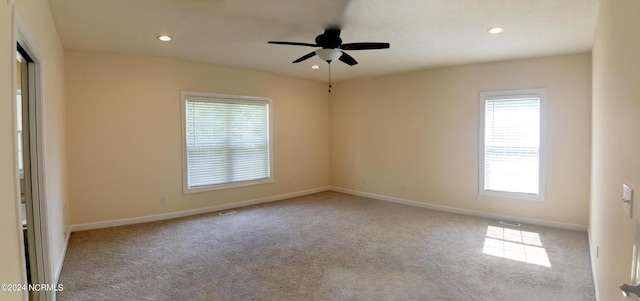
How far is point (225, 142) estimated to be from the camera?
18.5 feet

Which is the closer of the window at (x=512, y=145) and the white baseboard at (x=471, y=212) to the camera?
the white baseboard at (x=471, y=212)

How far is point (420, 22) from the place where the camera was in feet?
10.6

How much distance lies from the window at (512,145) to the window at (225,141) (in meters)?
3.89

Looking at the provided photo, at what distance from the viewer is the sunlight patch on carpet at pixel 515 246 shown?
3356 mm

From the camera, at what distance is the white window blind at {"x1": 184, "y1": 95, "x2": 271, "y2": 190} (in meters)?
5.24

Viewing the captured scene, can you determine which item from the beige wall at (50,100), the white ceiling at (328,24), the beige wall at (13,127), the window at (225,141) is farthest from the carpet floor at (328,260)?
the white ceiling at (328,24)

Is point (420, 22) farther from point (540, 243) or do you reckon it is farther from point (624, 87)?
point (540, 243)

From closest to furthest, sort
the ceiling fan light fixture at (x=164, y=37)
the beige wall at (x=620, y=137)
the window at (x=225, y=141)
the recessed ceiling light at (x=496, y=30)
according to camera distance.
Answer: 1. the beige wall at (x=620, y=137)
2. the recessed ceiling light at (x=496, y=30)
3. the ceiling fan light fixture at (x=164, y=37)
4. the window at (x=225, y=141)

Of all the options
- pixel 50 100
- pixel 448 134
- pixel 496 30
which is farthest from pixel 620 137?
pixel 50 100

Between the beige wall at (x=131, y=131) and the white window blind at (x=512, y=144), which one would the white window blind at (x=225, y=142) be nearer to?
the beige wall at (x=131, y=131)

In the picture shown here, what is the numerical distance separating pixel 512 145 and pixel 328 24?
3.46 metres

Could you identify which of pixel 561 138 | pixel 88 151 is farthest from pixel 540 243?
pixel 88 151

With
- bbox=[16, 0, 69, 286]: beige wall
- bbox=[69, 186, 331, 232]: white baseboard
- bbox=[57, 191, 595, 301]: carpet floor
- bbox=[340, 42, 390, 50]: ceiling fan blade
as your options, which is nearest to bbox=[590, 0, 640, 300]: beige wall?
bbox=[57, 191, 595, 301]: carpet floor

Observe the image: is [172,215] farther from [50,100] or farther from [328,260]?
[328,260]
